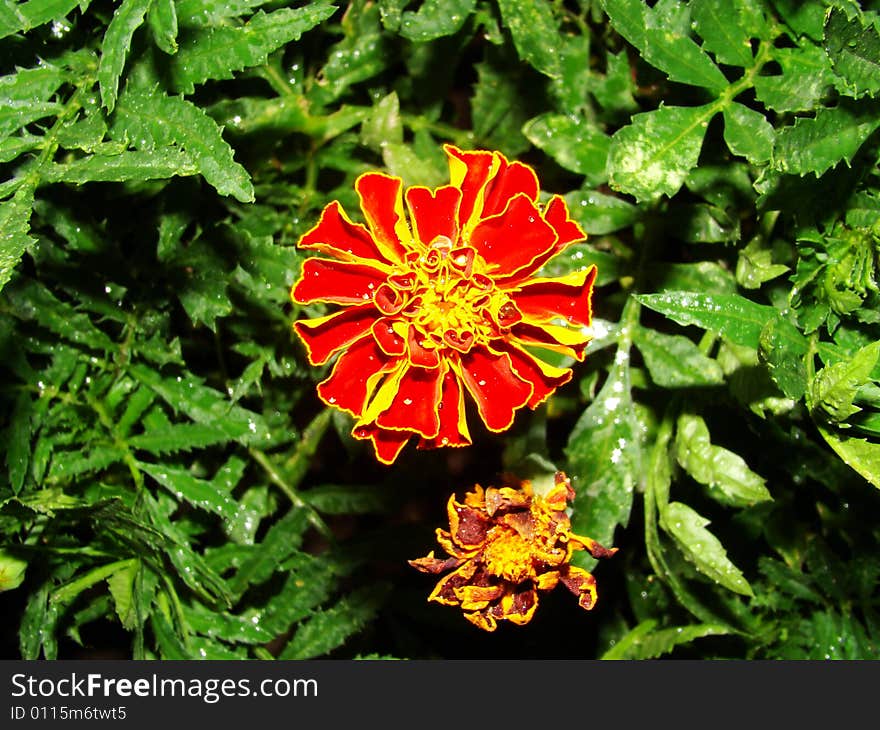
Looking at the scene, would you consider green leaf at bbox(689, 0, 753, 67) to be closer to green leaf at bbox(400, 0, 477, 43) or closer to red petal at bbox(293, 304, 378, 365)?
green leaf at bbox(400, 0, 477, 43)

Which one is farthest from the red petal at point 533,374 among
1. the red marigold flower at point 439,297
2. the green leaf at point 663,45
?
the green leaf at point 663,45

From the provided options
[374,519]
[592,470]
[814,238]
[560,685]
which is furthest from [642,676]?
[814,238]

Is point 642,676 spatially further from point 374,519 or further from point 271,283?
point 271,283

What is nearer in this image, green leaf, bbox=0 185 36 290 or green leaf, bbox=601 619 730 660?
green leaf, bbox=0 185 36 290

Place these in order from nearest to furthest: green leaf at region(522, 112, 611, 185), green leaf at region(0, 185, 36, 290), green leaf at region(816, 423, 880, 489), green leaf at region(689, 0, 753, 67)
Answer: green leaf at region(0, 185, 36, 290), green leaf at region(816, 423, 880, 489), green leaf at region(689, 0, 753, 67), green leaf at region(522, 112, 611, 185)

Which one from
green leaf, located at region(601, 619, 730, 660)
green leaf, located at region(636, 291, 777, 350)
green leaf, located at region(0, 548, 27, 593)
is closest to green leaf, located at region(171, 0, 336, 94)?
green leaf, located at region(636, 291, 777, 350)

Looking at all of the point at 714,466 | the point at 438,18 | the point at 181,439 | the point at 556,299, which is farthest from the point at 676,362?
the point at 181,439

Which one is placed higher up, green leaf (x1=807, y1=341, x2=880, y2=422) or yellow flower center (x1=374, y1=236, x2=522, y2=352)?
yellow flower center (x1=374, y1=236, x2=522, y2=352)
